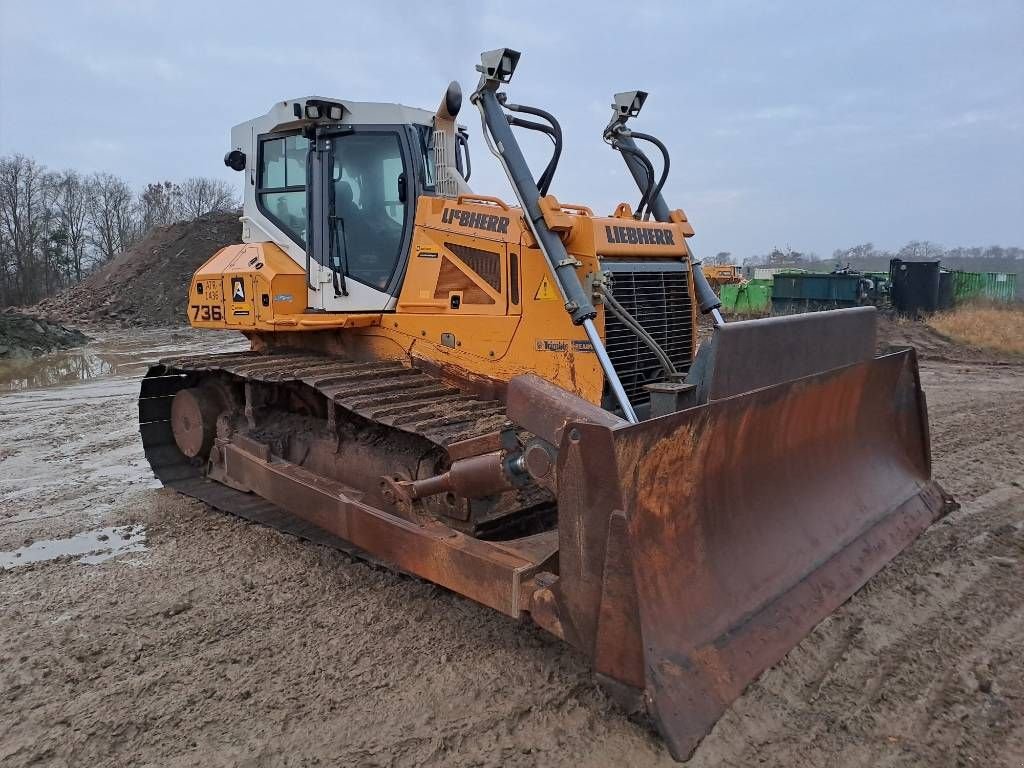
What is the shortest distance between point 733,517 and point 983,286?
22904mm

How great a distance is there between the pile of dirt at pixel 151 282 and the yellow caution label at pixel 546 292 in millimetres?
25510

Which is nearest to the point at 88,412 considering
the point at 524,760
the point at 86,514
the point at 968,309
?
the point at 86,514

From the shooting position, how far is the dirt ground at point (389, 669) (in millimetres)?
2641

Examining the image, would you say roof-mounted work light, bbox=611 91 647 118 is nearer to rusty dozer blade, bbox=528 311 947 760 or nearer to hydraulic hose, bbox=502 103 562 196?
hydraulic hose, bbox=502 103 562 196

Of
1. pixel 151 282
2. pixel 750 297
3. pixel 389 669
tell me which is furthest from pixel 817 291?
pixel 151 282

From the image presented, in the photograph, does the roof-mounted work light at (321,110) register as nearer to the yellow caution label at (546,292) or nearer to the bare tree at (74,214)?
the yellow caution label at (546,292)

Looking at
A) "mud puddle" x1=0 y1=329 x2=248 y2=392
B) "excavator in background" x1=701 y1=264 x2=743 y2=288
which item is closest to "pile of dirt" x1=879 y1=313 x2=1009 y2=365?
"excavator in background" x1=701 y1=264 x2=743 y2=288

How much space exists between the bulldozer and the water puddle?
0.60 metres

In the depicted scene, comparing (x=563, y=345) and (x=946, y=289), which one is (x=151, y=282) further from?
(x=563, y=345)

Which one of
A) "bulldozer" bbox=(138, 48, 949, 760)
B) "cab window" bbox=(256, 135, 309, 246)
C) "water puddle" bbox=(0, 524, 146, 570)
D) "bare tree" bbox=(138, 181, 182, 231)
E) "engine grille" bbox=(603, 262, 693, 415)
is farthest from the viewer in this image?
"bare tree" bbox=(138, 181, 182, 231)

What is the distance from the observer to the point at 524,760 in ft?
8.46

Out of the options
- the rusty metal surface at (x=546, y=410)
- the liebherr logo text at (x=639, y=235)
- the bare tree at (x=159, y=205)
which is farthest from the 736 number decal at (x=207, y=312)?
the bare tree at (x=159, y=205)

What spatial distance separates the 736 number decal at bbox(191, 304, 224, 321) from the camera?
5.62 m

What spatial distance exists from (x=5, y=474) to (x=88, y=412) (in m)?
3.18
